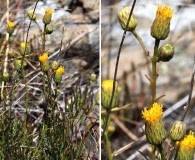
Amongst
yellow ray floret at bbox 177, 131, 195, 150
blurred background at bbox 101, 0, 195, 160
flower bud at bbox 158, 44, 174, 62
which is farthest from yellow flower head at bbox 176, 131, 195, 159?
blurred background at bbox 101, 0, 195, 160

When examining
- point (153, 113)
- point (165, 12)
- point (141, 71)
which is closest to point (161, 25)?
point (165, 12)

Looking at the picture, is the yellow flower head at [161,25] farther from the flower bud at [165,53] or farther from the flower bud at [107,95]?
the flower bud at [107,95]

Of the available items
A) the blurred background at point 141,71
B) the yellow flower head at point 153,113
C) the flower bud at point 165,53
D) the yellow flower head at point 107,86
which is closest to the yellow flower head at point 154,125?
the yellow flower head at point 153,113

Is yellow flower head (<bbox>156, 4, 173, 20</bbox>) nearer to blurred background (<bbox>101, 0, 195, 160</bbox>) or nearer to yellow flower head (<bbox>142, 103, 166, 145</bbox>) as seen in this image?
yellow flower head (<bbox>142, 103, 166, 145</bbox>)

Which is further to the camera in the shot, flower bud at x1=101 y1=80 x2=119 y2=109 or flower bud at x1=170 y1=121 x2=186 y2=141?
flower bud at x1=101 y1=80 x2=119 y2=109

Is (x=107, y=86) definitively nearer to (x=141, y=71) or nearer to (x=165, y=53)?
(x=165, y=53)

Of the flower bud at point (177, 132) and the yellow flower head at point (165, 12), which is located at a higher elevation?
the yellow flower head at point (165, 12)
